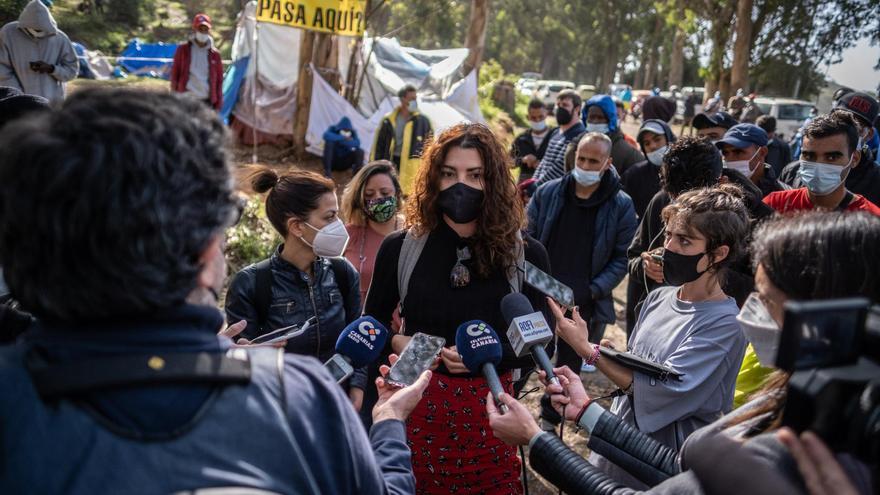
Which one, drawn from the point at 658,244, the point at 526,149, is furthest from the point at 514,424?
the point at 526,149

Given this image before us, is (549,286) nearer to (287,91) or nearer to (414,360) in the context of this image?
(414,360)

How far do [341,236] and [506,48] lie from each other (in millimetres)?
70954

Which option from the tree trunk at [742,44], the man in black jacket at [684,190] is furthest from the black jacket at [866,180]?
the tree trunk at [742,44]

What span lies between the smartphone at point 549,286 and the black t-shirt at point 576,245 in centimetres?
199

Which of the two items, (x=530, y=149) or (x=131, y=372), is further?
(x=530, y=149)

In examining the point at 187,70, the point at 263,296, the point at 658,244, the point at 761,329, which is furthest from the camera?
the point at 187,70

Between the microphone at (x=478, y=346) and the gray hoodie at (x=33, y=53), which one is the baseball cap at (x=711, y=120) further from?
the gray hoodie at (x=33, y=53)

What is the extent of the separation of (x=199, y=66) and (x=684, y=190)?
7.68 m

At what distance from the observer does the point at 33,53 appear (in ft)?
21.5

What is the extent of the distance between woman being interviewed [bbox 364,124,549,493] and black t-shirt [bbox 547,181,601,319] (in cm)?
182

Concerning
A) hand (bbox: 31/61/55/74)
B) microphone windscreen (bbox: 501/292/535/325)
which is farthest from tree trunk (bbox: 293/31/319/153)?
microphone windscreen (bbox: 501/292/535/325)

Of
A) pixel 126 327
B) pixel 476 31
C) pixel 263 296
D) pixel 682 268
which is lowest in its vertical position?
pixel 263 296

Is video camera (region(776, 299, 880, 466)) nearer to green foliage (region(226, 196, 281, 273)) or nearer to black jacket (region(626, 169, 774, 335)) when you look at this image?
black jacket (region(626, 169, 774, 335))

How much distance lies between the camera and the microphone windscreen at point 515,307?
232 cm
